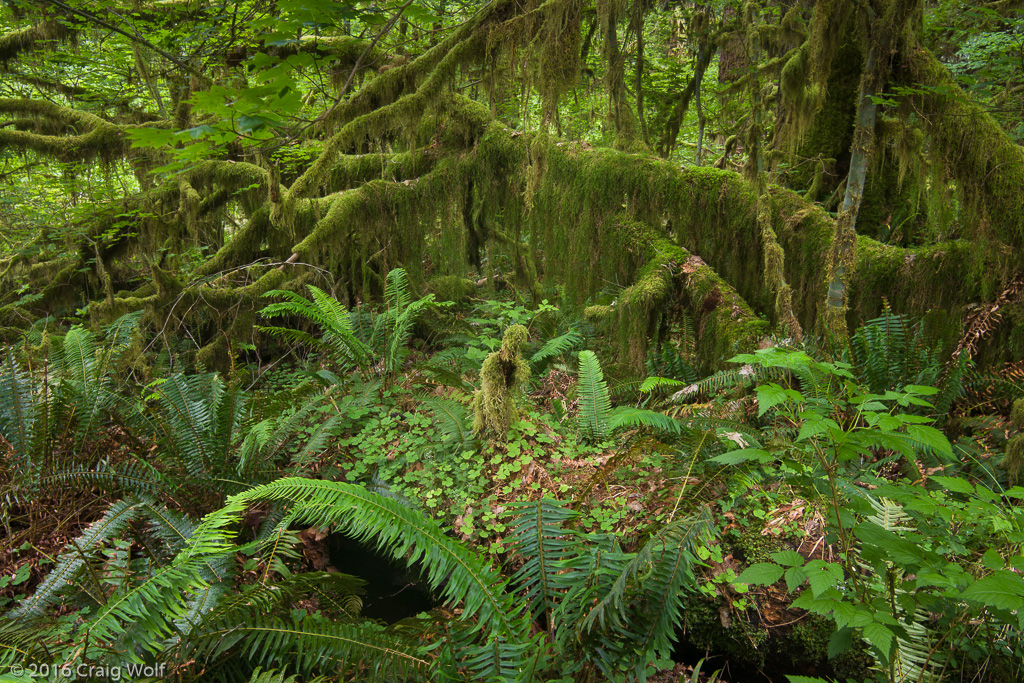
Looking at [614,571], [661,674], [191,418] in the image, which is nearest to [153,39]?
[191,418]

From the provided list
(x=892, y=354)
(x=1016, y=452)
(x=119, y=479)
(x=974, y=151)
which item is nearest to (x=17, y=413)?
(x=119, y=479)

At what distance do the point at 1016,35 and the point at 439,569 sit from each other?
6369 mm

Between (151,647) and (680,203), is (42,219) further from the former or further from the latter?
(680,203)

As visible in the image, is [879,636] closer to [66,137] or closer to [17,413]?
[17,413]

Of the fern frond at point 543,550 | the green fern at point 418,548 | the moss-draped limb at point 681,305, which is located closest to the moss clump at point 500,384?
the moss-draped limb at point 681,305

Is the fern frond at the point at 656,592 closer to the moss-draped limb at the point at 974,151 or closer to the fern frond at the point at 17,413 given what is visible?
the moss-draped limb at the point at 974,151

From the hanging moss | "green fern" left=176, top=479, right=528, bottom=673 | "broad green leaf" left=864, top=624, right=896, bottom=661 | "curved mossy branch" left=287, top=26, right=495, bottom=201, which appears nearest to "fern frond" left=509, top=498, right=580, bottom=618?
"green fern" left=176, top=479, right=528, bottom=673

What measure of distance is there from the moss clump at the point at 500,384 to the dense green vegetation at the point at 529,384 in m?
0.04

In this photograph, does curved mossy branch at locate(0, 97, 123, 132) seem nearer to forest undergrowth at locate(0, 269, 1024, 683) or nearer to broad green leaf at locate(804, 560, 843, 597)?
forest undergrowth at locate(0, 269, 1024, 683)

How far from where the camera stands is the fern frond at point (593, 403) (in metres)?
3.14

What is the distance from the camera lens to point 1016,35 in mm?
4156

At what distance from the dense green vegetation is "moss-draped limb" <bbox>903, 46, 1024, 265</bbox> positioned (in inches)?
0.6

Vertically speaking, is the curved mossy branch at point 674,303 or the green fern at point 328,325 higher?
the curved mossy branch at point 674,303

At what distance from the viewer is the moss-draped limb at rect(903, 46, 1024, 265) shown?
2.42 meters
